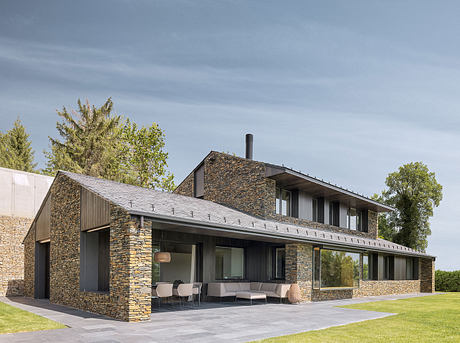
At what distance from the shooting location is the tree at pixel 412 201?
3834cm

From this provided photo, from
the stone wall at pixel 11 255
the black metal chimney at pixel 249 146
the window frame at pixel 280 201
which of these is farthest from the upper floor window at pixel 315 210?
the stone wall at pixel 11 255

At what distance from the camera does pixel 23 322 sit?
9.78m

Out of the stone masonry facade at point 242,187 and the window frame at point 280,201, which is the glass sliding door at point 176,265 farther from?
the window frame at point 280,201

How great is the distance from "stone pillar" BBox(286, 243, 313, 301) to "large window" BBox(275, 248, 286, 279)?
31.0 inches

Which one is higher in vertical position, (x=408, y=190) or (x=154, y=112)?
(x=154, y=112)

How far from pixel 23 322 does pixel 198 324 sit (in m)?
4.13

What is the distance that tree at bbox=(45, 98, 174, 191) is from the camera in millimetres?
30922

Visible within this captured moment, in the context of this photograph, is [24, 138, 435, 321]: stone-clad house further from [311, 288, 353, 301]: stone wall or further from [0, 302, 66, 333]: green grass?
[0, 302, 66, 333]: green grass

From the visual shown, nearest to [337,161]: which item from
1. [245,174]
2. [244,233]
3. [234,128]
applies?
[234,128]

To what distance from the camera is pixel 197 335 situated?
852cm

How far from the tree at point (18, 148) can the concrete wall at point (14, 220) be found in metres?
15.5

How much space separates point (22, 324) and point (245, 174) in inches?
439

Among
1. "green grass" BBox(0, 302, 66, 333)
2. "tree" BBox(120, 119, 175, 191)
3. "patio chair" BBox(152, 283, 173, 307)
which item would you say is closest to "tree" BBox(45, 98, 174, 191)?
"tree" BBox(120, 119, 175, 191)

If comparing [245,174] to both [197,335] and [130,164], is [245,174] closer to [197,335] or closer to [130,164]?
[197,335]
